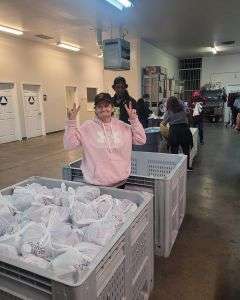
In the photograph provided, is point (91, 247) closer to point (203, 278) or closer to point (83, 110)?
point (203, 278)

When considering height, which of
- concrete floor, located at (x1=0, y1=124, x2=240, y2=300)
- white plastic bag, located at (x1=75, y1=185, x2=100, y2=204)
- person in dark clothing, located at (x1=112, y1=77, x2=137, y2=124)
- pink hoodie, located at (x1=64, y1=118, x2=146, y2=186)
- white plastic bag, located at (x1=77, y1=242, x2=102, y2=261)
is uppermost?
person in dark clothing, located at (x1=112, y1=77, x2=137, y2=124)

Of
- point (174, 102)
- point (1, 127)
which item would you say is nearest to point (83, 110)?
point (1, 127)

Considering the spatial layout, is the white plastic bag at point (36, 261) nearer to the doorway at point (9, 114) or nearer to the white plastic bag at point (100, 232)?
the white plastic bag at point (100, 232)

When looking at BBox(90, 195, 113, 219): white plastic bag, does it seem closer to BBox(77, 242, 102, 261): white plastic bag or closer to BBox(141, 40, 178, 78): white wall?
BBox(77, 242, 102, 261): white plastic bag

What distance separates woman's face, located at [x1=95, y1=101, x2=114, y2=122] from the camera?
2.13m

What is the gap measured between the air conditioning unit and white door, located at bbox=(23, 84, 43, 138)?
5392 millimetres

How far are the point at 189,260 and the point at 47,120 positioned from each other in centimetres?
925

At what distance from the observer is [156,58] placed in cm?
1049

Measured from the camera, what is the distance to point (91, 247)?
1.32 metres

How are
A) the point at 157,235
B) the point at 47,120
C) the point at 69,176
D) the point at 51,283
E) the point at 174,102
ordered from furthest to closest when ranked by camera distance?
the point at 47,120 < the point at 174,102 < the point at 69,176 < the point at 157,235 < the point at 51,283

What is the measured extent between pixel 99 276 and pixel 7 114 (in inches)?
353

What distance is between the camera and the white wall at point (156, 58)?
Result: 29.6 feet

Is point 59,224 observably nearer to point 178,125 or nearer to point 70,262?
point 70,262

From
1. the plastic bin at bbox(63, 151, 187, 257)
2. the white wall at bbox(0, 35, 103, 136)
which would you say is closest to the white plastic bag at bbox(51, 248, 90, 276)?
the plastic bin at bbox(63, 151, 187, 257)
